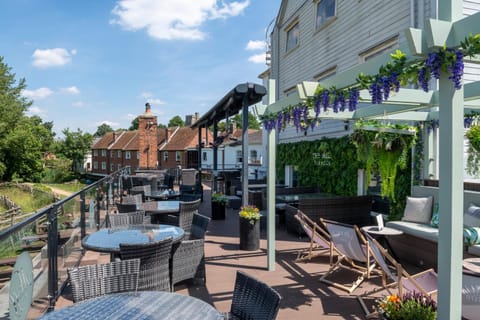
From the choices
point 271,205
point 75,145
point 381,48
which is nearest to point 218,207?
point 271,205

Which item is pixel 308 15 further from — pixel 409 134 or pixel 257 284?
pixel 257 284

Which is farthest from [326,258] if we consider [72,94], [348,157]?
[72,94]

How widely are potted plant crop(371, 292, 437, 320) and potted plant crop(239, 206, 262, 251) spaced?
331cm

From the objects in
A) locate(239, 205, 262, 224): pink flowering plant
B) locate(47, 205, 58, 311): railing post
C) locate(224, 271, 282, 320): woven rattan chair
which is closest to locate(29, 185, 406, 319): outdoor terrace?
locate(47, 205, 58, 311): railing post

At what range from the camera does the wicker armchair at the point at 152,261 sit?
9.58 feet

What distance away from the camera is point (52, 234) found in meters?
3.06

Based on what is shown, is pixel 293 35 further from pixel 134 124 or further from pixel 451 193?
pixel 134 124

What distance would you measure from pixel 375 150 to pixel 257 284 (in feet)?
13.9

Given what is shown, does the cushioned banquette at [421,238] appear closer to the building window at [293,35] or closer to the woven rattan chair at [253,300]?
the woven rattan chair at [253,300]

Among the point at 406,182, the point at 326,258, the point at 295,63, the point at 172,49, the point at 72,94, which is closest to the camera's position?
the point at 326,258

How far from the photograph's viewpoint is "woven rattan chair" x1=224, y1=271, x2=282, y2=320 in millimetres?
1867

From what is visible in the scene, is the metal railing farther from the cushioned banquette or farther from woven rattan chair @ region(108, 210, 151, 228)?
the cushioned banquette

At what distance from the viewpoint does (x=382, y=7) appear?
7.10 metres

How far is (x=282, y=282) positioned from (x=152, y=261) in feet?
6.22
